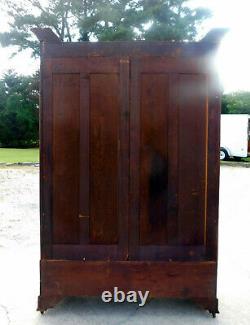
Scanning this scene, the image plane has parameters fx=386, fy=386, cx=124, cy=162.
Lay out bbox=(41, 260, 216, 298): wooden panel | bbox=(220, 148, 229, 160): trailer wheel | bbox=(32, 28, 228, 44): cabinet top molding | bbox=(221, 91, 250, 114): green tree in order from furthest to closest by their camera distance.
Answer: bbox=(221, 91, 250, 114): green tree
bbox=(220, 148, 229, 160): trailer wheel
bbox=(41, 260, 216, 298): wooden panel
bbox=(32, 28, 228, 44): cabinet top molding

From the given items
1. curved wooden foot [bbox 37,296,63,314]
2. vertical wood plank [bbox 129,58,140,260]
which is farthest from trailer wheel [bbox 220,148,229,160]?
curved wooden foot [bbox 37,296,63,314]

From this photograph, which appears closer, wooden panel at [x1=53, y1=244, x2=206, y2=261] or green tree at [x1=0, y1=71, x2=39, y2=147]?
wooden panel at [x1=53, y1=244, x2=206, y2=261]

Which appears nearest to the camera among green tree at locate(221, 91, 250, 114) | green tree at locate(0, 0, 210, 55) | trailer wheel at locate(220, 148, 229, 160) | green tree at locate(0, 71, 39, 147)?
green tree at locate(0, 0, 210, 55)

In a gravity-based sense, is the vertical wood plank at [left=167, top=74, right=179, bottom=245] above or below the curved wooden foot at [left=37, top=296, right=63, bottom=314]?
above

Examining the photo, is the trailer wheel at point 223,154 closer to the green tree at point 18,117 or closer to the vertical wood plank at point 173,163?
the green tree at point 18,117

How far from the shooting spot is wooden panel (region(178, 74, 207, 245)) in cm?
281

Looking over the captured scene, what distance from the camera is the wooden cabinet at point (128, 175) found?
279 centimetres

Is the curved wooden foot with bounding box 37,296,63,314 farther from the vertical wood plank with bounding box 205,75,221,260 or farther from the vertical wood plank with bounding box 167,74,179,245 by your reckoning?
the vertical wood plank with bounding box 205,75,221,260

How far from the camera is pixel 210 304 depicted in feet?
9.30

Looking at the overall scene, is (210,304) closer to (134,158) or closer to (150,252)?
(150,252)

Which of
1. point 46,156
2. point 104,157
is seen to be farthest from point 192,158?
point 46,156

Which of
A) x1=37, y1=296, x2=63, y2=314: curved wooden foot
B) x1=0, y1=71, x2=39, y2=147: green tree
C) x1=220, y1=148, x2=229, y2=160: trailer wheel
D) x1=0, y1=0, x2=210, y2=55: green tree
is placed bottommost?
x1=37, y1=296, x2=63, y2=314: curved wooden foot

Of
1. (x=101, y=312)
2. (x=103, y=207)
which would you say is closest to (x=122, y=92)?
(x=103, y=207)

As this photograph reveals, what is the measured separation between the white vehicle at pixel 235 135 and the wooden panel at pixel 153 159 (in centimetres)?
1600
